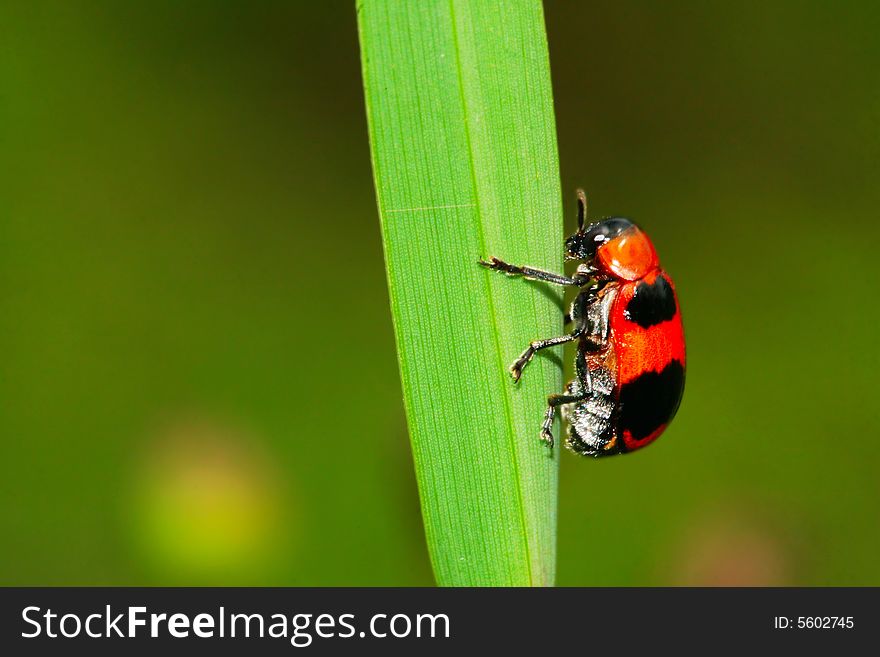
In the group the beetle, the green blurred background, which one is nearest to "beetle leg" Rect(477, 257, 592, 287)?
the beetle

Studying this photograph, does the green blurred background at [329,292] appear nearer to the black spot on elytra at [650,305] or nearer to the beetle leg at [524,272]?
the black spot on elytra at [650,305]

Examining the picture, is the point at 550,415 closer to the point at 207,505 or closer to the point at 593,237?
the point at 593,237

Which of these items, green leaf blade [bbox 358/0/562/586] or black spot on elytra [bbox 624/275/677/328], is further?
black spot on elytra [bbox 624/275/677/328]

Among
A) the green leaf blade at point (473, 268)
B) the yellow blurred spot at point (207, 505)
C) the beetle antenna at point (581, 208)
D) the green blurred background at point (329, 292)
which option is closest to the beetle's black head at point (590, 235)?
the beetle antenna at point (581, 208)

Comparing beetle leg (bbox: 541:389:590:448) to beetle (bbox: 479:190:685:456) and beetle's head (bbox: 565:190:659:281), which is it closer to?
beetle (bbox: 479:190:685:456)

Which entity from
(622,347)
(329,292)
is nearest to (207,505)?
(329,292)
